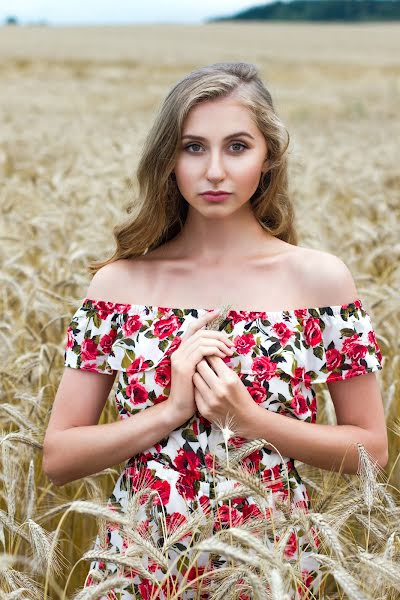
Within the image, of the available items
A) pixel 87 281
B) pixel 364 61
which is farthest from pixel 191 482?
pixel 364 61

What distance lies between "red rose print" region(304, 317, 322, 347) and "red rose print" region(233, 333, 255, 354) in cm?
14

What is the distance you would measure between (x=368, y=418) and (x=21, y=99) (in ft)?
63.6

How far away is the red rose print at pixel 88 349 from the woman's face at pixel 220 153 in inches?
16.1

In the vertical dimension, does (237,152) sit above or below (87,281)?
above

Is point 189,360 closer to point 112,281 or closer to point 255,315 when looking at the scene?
point 255,315

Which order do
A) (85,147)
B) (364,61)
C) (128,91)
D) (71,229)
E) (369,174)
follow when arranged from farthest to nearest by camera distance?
(364,61)
(128,91)
(85,147)
(369,174)
(71,229)

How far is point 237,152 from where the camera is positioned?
1971mm

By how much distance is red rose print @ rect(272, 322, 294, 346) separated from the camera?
1937 mm

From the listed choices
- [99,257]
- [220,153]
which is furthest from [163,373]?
[99,257]

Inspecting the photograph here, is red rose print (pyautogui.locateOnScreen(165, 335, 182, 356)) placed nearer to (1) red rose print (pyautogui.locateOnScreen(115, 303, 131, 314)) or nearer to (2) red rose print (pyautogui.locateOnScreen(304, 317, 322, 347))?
(1) red rose print (pyautogui.locateOnScreen(115, 303, 131, 314))

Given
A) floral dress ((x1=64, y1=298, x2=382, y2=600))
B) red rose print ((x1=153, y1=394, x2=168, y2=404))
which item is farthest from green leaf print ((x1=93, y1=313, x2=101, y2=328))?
red rose print ((x1=153, y1=394, x2=168, y2=404))

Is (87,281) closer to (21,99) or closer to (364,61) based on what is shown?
(21,99)

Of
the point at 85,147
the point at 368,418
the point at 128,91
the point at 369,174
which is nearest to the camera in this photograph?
the point at 368,418

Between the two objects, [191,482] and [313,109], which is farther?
[313,109]
